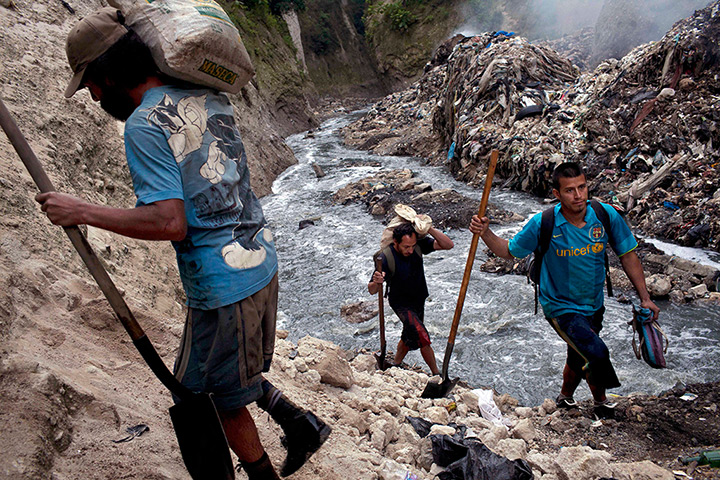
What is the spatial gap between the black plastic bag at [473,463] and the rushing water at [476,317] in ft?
6.64

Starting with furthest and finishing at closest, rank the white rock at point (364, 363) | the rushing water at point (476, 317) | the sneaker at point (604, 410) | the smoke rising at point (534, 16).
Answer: the smoke rising at point (534, 16)
the rushing water at point (476, 317)
the white rock at point (364, 363)
the sneaker at point (604, 410)

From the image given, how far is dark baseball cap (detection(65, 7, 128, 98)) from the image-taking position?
151cm

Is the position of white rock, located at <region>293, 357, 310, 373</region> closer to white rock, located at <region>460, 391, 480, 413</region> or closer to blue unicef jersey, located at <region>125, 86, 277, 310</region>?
white rock, located at <region>460, 391, 480, 413</region>

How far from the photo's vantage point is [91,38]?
1.52 m

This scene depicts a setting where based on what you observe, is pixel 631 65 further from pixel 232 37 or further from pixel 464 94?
pixel 232 37

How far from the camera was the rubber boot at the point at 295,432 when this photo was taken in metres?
2.10

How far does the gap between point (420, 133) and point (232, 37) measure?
54.1 feet

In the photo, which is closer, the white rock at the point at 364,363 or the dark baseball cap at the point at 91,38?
the dark baseball cap at the point at 91,38

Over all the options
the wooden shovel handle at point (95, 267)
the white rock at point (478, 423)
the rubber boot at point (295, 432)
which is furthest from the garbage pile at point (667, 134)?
the wooden shovel handle at point (95, 267)

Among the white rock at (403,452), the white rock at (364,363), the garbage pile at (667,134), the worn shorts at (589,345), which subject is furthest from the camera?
the garbage pile at (667,134)

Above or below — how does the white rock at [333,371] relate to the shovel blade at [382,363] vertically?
above

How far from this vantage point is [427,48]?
3669 centimetres

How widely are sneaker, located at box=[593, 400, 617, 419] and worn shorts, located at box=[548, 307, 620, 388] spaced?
8.9 inches

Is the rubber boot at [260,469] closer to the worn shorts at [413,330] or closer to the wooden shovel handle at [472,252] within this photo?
the wooden shovel handle at [472,252]
